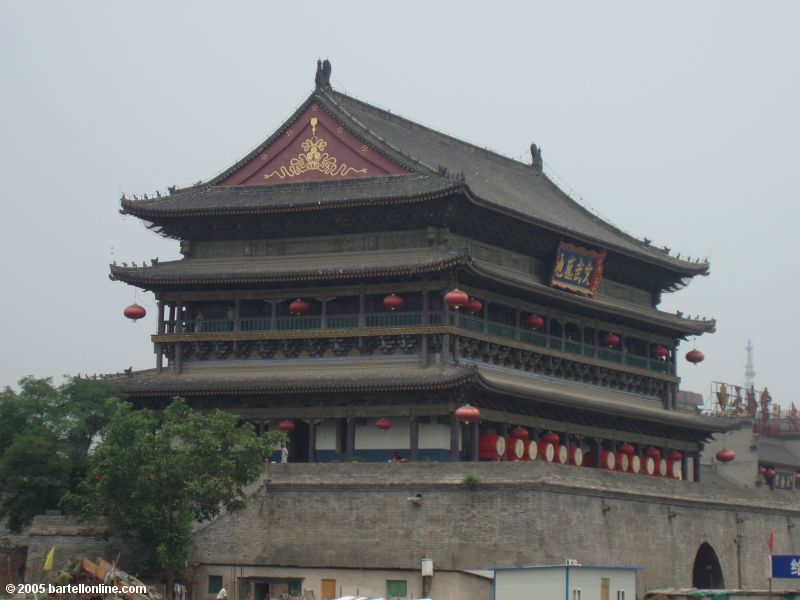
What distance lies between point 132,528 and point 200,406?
32.3ft

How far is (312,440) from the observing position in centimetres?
5450

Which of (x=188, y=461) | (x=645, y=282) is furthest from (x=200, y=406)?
(x=645, y=282)

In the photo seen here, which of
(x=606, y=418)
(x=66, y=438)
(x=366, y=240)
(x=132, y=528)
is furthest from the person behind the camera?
(x=606, y=418)

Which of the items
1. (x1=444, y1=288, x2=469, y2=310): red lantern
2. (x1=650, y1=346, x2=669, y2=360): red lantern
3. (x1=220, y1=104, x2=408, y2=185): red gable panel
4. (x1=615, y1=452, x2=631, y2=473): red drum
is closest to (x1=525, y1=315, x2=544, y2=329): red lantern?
(x1=444, y1=288, x2=469, y2=310): red lantern

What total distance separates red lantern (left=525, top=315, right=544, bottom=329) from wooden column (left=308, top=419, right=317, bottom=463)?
29.7 ft

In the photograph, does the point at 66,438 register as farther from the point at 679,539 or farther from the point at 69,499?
the point at 679,539

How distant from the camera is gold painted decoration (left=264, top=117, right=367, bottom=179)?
58.0m

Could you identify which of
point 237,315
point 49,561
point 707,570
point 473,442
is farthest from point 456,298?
point 49,561

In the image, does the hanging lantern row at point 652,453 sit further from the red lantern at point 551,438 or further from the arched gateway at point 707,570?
the red lantern at point 551,438

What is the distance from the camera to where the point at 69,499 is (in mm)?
46875

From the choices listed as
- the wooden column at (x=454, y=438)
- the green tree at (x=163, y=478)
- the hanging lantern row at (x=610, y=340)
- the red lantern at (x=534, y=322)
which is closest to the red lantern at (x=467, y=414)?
the wooden column at (x=454, y=438)

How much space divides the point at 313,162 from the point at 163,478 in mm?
16034

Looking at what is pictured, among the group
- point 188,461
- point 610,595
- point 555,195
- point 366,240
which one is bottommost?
point 610,595

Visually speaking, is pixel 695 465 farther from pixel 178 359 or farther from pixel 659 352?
pixel 178 359
